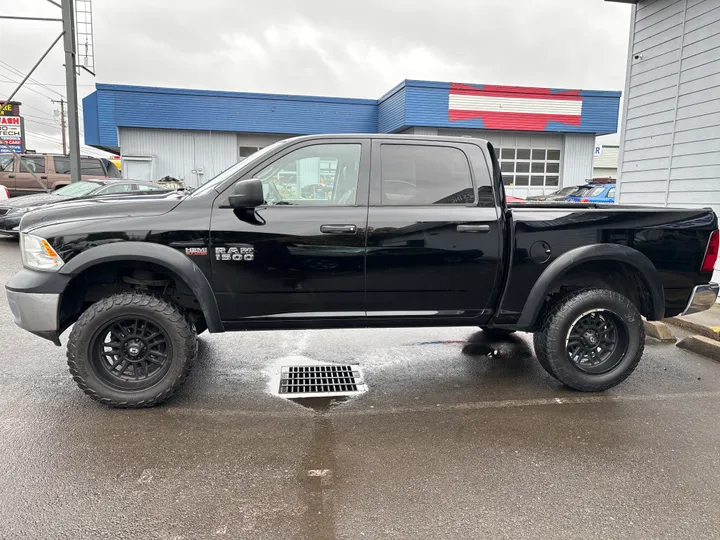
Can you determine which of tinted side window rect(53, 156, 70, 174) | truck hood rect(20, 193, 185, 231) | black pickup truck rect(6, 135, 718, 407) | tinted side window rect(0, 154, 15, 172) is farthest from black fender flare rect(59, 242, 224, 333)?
tinted side window rect(0, 154, 15, 172)

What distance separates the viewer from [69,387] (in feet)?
13.4

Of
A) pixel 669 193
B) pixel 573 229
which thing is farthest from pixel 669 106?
pixel 573 229

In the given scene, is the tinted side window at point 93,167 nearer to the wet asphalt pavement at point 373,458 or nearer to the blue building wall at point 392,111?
the blue building wall at point 392,111

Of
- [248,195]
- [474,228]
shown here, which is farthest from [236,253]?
[474,228]

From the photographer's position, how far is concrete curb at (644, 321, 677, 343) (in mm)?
5664

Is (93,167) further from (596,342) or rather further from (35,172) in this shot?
(596,342)

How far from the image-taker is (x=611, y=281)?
4379mm

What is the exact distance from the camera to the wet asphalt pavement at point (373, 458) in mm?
2496

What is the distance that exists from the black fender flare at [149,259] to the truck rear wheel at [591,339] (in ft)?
8.85

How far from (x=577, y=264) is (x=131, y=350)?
11.3ft

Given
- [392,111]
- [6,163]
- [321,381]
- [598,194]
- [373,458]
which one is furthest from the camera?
[392,111]

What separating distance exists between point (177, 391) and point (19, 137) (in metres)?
17.9

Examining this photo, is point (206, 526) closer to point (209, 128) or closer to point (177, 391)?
point (177, 391)

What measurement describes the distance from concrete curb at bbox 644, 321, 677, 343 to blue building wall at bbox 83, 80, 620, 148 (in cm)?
1805
